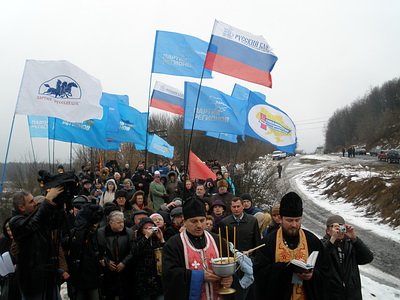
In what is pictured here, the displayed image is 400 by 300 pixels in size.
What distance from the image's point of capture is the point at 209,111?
926cm

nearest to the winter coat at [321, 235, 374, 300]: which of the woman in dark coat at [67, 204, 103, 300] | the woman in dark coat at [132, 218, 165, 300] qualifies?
the woman in dark coat at [132, 218, 165, 300]

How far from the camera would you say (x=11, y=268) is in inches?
166

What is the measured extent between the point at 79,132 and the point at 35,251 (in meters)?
6.90

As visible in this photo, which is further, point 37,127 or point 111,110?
point 111,110

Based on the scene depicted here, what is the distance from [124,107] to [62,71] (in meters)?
5.95

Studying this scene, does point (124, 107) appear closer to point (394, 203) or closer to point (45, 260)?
point (45, 260)

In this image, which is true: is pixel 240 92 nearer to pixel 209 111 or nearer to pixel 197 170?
pixel 209 111

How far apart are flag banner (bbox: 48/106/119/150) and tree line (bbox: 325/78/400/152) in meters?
60.8

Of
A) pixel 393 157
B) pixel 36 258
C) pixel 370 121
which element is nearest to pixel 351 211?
pixel 36 258

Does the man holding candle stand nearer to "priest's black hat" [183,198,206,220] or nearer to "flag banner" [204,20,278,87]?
"priest's black hat" [183,198,206,220]

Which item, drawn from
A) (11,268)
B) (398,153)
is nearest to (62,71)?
(11,268)

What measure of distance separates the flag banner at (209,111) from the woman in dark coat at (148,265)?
429cm

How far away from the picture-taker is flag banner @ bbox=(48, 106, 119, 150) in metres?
9.91

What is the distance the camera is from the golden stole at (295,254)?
A: 3.32 metres
